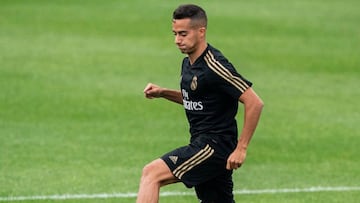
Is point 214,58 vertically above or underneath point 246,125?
above

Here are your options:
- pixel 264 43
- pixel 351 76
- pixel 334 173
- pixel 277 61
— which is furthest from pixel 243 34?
pixel 334 173

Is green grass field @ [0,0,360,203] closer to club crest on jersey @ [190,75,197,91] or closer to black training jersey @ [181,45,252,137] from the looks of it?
black training jersey @ [181,45,252,137]

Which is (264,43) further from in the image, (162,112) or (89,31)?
(162,112)

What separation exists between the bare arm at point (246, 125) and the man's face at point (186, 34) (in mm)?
661

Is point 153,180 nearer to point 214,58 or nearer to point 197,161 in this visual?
point 197,161

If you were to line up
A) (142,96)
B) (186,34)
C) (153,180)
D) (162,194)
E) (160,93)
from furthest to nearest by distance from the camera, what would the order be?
(142,96), (162,194), (160,93), (186,34), (153,180)

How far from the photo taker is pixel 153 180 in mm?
10234

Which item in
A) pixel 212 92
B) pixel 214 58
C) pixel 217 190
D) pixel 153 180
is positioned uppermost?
pixel 214 58

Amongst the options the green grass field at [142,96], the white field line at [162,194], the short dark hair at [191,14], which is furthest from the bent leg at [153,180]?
the white field line at [162,194]

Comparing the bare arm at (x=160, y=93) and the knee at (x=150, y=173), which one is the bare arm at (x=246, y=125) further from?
the bare arm at (x=160, y=93)

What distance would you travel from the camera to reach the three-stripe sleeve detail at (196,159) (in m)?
10.4

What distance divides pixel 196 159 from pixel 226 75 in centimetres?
81

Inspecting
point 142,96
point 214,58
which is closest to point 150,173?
point 214,58

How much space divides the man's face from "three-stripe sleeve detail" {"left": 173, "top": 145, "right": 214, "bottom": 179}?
0.92 meters
